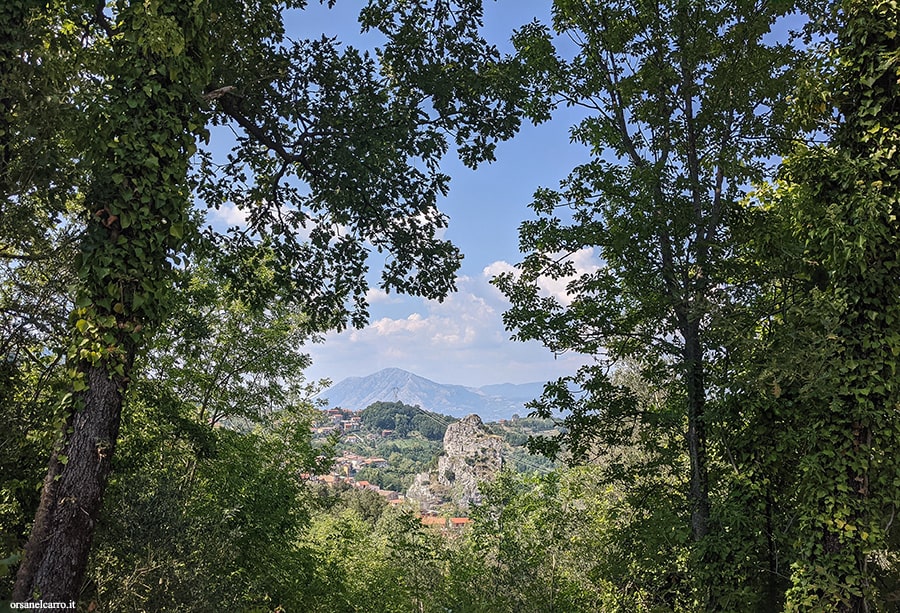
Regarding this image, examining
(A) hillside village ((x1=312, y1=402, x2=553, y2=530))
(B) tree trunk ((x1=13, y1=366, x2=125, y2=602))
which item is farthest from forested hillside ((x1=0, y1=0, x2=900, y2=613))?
(A) hillside village ((x1=312, y1=402, x2=553, y2=530))

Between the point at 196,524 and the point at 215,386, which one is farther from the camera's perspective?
the point at 215,386

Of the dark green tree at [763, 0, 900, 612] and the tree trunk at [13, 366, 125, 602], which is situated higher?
the dark green tree at [763, 0, 900, 612]

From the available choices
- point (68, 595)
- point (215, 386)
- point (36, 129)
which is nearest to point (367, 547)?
point (215, 386)

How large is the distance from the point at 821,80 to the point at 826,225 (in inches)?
59.4

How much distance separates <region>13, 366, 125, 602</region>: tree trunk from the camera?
294 cm

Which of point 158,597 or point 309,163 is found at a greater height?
point 309,163

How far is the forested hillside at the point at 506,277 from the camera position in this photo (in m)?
3.49

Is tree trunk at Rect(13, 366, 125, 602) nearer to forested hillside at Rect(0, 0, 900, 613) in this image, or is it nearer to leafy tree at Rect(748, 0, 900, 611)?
forested hillside at Rect(0, 0, 900, 613)

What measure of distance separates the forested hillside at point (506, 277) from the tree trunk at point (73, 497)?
16 mm

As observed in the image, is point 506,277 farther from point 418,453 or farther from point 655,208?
point 418,453

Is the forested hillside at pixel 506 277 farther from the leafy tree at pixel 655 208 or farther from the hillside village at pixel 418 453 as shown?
the hillside village at pixel 418 453

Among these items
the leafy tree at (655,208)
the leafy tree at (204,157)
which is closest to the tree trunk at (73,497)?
the leafy tree at (204,157)

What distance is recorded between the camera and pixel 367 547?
41.5 feet

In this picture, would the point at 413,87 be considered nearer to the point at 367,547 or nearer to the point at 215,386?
the point at 215,386
